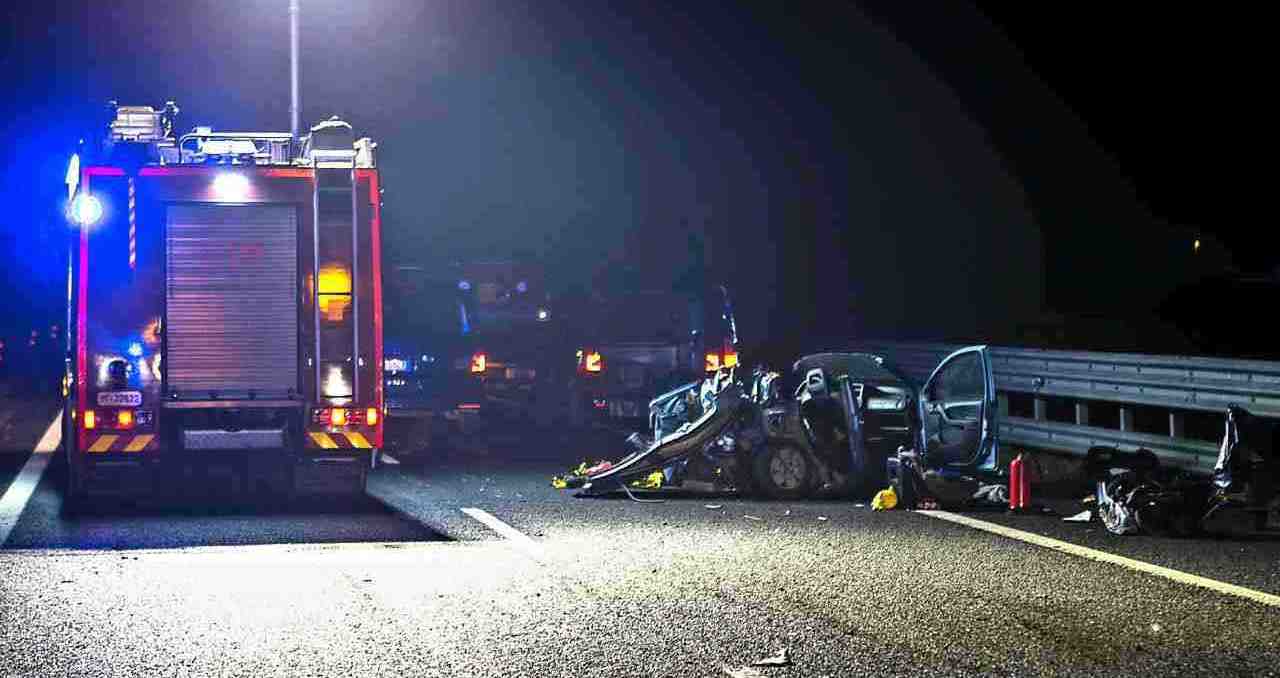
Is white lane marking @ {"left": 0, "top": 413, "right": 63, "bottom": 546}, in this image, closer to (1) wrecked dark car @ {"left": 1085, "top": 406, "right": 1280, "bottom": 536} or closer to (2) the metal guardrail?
(1) wrecked dark car @ {"left": 1085, "top": 406, "right": 1280, "bottom": 536}

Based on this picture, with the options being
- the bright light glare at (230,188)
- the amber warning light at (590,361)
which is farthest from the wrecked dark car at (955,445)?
the amber warning light at (590,361)

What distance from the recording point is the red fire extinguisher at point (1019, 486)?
13023 mm

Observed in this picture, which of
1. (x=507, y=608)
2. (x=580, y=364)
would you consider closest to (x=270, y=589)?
(x=507, y=608)

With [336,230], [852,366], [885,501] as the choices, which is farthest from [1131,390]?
[336,230]

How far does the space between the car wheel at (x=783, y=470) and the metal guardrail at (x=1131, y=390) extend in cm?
245

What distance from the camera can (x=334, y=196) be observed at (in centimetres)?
1446

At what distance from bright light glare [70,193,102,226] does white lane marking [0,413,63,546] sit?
7.72 feet

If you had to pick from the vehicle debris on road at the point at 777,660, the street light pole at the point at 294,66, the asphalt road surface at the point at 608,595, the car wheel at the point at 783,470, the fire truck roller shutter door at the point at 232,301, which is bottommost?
the vehicle debris on road at the point at 777,660

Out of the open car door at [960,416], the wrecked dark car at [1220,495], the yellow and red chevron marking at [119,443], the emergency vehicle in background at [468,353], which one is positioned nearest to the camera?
the wrecked dark car at [1220,495]

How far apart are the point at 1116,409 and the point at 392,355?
33.8 ft

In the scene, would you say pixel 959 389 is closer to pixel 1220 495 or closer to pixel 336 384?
pixel 1220 495

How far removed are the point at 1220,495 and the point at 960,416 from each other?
267 centimetres

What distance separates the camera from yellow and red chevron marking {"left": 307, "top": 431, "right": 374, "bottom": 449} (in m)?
14.4

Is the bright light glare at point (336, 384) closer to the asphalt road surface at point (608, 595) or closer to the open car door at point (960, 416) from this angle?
the asphalt road surface at point (608, 595)
